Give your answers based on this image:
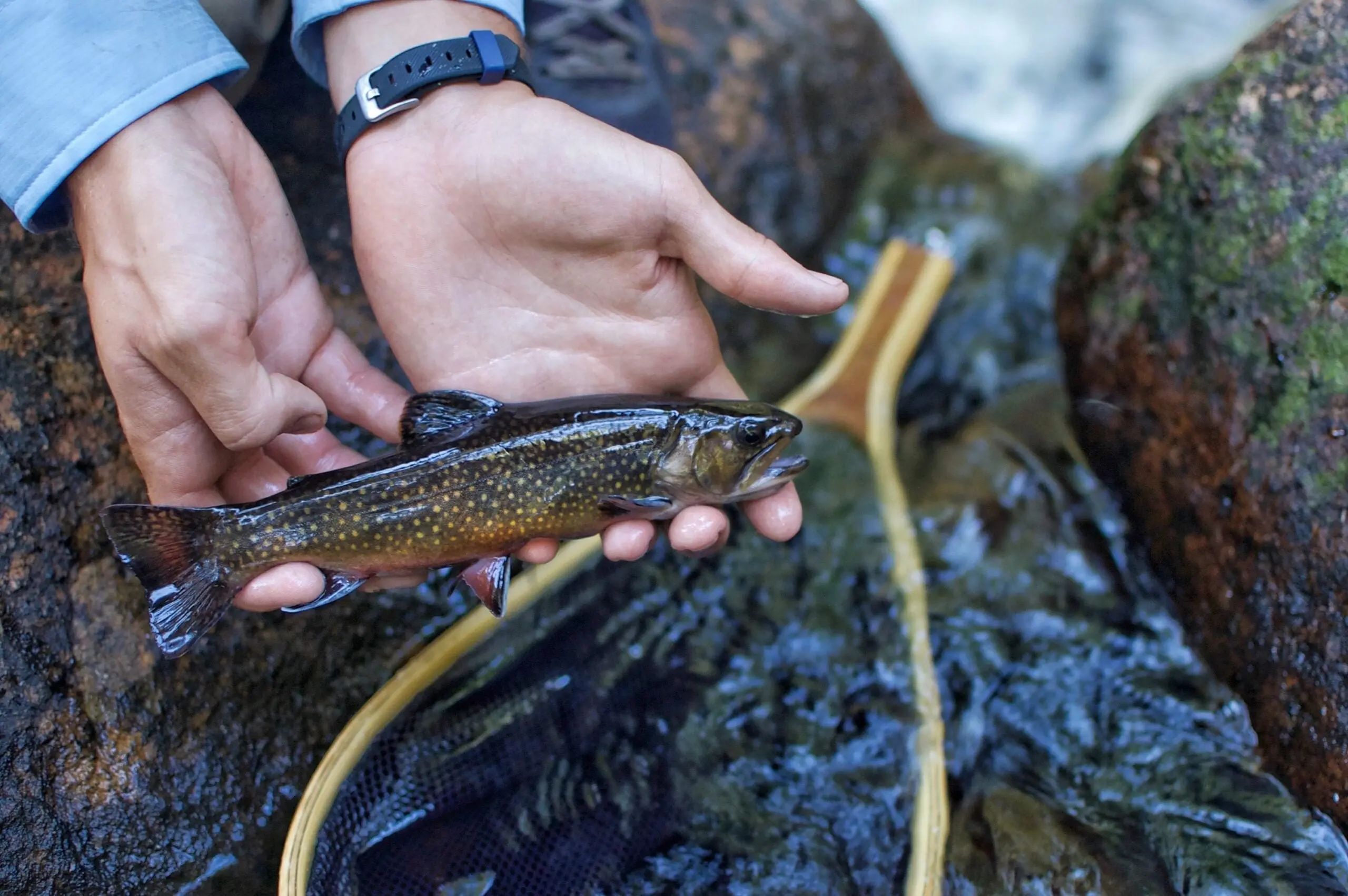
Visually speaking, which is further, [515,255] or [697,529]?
[515,255]

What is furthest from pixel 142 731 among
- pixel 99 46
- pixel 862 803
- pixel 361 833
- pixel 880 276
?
pixel 880 276

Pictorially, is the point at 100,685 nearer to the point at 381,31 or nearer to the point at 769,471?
the point at 769,471

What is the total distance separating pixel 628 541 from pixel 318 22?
2168 millimetres

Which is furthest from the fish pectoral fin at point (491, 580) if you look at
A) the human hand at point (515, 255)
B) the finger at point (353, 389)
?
the finger at point (353, 389)

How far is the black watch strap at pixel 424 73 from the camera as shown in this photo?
319cm

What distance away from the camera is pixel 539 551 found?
10.0 feet

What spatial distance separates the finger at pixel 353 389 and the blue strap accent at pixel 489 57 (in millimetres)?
1047

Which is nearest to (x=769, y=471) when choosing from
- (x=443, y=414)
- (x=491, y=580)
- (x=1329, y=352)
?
(x=491, y=580)

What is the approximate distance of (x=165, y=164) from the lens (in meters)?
2.72

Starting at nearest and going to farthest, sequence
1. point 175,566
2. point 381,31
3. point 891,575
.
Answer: point 175,566 < point 381,31 < point 891,575

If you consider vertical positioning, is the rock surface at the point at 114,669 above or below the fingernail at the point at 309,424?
below

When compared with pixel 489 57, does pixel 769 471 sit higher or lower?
lower

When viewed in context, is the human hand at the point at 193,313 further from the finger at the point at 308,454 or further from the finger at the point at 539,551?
the finger at the point at 539,551

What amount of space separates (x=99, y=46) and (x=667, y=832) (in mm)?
3002
